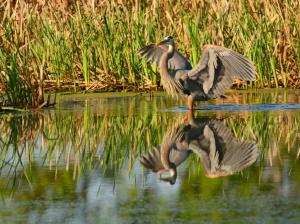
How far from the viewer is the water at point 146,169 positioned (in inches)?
197

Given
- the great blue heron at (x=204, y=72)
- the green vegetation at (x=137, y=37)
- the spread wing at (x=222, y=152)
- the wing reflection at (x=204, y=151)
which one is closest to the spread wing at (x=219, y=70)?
the great blue heron at (x=204, y=72)

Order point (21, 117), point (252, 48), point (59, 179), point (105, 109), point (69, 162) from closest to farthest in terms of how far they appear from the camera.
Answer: point (59, 179) < point (69, 162) < point (21, 117) < point (105, 109) < point (252, 48)

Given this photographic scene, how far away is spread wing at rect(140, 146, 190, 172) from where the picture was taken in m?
6.54

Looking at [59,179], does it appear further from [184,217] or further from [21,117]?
[21,117]

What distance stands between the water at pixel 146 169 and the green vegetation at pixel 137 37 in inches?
41.5

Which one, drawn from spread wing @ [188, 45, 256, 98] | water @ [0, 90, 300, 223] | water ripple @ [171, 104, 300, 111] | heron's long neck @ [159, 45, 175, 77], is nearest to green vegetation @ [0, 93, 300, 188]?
water @ [0, 90, 300, 223]

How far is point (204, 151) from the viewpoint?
23.6ft

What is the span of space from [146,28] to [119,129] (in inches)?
151

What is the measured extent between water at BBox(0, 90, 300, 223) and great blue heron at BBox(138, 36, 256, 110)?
228 mm

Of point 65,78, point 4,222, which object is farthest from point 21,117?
point 4,222

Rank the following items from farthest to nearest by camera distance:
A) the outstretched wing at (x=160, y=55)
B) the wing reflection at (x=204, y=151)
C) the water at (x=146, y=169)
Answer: the outstretched wing at (x=160, y=55) < the wing reflection at (x=204, y=151) < the water at (x=146, y=169)

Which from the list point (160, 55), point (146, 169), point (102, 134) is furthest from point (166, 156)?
point (160, 55)

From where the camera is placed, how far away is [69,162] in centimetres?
686

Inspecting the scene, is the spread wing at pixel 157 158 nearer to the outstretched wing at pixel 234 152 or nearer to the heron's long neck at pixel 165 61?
the outstretched wing at pixel 234 152
